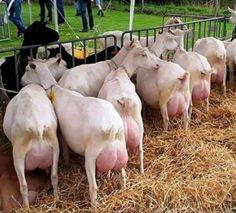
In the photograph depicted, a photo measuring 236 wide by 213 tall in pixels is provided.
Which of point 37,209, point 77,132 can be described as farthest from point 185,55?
point 37,209

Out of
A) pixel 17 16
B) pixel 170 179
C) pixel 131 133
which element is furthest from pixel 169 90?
pixel 17 16

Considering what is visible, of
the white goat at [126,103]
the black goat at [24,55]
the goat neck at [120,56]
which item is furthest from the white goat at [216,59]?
the black goat at [24,55]

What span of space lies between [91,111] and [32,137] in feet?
1.61

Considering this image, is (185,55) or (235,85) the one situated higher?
(185,55)

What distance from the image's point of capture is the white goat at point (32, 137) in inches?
122

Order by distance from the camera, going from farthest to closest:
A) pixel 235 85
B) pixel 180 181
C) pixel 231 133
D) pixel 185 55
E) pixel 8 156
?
pixel 235 85 → pixel 185 55 → pixel 231 133 → pixel 8 156 → pixel 180 181

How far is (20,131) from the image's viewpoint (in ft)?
10.2

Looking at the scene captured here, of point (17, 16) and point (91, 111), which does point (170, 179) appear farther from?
point (17, 16)

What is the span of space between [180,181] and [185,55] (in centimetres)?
203

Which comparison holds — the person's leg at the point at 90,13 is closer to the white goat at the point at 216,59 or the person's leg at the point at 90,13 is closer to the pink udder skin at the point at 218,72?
the white goat at the point at 216,59

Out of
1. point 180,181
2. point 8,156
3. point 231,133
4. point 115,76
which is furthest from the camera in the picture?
point 231,133

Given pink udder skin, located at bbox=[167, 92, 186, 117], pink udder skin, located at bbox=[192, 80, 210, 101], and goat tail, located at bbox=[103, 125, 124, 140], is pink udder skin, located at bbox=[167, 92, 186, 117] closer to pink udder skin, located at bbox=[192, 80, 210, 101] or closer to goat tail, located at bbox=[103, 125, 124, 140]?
pink udder skin, located at bbox=[192, 80, 210, 101]

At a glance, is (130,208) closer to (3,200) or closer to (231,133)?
(3,200)

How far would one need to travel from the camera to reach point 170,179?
3.57m
